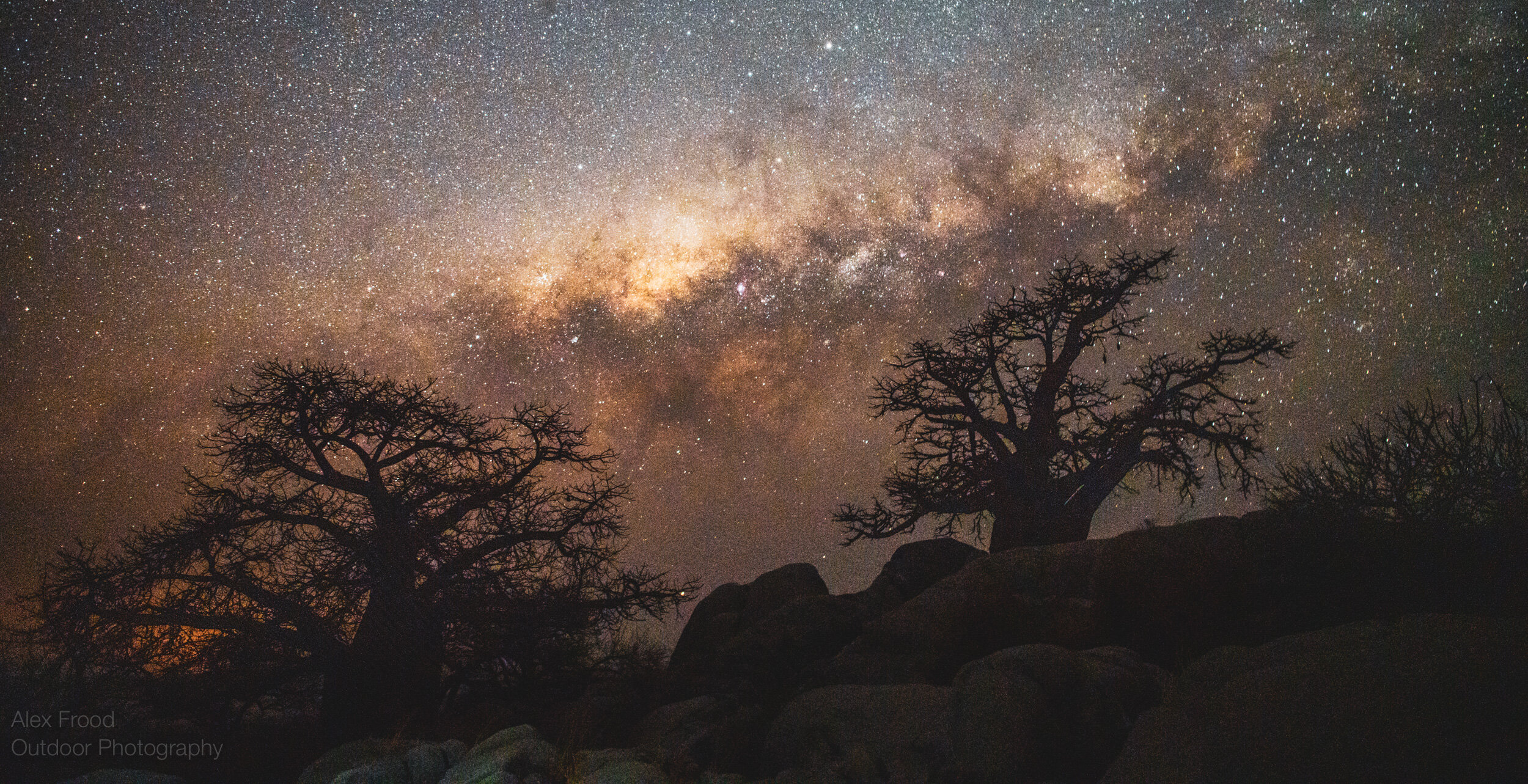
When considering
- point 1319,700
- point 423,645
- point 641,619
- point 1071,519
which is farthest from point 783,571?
point 1319,700

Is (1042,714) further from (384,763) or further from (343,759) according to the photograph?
(343,759)

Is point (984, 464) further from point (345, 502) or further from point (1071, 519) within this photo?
point (345, 502)

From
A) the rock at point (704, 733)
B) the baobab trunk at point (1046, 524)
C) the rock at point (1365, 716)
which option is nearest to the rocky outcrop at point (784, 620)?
the rock at point (704, 733)

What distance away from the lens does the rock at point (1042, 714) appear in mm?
6391

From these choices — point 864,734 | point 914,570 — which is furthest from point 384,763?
point 914,570

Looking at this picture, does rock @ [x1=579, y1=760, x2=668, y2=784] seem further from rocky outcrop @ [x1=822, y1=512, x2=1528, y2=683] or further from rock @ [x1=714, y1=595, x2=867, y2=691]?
rocky outcrop @ [x1=822, y1=512, x2=1528, y2=683]

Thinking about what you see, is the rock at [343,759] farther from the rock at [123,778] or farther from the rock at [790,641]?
the rock at [790,641]

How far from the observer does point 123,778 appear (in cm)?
890

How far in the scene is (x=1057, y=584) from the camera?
11.8 meters

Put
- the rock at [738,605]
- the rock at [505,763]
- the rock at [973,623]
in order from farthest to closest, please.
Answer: the rock at [738,605] < the rock at [973,623] < the rock at [505,763]

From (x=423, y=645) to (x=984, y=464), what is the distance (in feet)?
33.1

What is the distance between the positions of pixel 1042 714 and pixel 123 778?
9.92 meters

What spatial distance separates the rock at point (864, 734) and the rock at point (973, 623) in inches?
77.2

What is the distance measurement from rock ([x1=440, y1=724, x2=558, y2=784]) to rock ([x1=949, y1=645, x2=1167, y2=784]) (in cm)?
385
